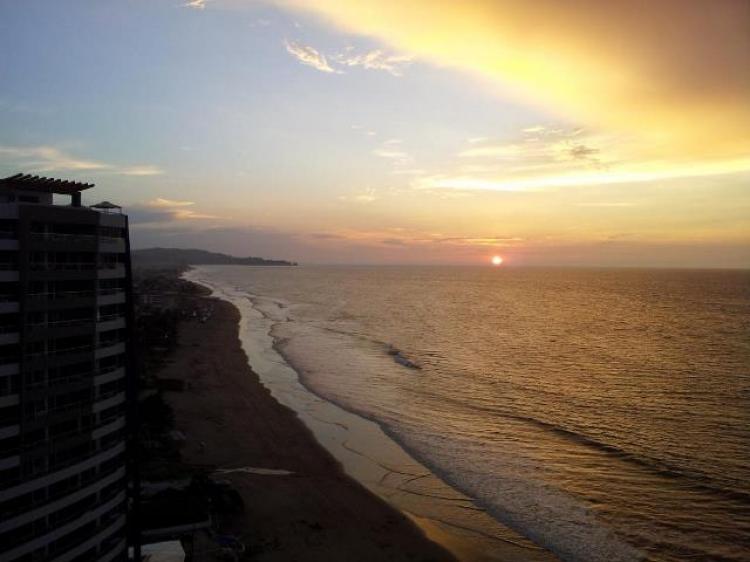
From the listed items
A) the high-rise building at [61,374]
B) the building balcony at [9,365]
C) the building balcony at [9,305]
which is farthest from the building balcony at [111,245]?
the building balcony at [9,365]

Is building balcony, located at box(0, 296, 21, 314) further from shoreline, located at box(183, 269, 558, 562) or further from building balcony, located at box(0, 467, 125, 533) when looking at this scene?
shoreline, located at box(183, 269, 558, 562)

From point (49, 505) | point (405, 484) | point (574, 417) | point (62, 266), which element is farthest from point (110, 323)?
point (574, 417)

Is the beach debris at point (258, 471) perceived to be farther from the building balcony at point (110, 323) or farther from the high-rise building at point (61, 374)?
the building balcony at point (110, 323)

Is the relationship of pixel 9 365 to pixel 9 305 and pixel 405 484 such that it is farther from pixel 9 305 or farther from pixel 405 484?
pixel 405 484

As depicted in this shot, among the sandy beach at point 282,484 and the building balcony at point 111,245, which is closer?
the building balcony at point 111,245

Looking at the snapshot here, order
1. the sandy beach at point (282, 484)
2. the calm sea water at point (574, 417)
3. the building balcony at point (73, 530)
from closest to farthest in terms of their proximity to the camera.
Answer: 1. the building balcony at point (73, 530)
2. the sandy beach at point (282, 484)
3. the calm sea water at point (574, 417)
